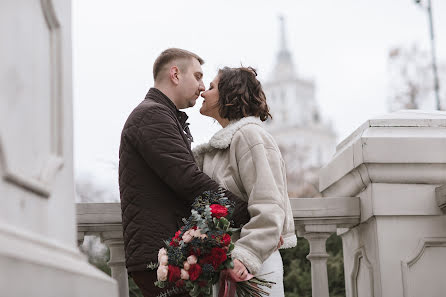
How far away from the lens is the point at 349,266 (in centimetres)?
485

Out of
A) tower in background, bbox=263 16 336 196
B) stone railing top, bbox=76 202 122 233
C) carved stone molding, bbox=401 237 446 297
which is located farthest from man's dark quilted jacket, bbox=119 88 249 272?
tower in background, bbox=263 16 336 196

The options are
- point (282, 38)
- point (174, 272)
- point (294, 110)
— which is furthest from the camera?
point (282, 38)

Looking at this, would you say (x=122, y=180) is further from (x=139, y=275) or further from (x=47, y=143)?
(x=47, y=143)

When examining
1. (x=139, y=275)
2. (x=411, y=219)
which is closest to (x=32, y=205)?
(x=139, y=275)

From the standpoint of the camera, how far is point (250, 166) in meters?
3.52

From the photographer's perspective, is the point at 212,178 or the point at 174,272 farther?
the point at 212,178

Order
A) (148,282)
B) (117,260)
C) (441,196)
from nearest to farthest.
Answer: (148,282) < (117,260) < (441,196)

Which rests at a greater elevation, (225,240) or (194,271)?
(225,240)

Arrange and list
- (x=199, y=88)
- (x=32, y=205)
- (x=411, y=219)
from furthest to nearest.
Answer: (x=411, y=219), (x=199, y=88), (x=32, y=205)

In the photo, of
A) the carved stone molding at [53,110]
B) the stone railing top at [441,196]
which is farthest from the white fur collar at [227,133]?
the carved stone molding at [53,110]

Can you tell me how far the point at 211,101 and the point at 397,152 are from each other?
1162mm

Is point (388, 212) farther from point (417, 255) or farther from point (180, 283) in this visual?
point (180, 283)

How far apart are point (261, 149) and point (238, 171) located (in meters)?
0.17

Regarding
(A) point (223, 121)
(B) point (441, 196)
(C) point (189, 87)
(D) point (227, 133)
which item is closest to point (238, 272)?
(D) point (227, 133)
